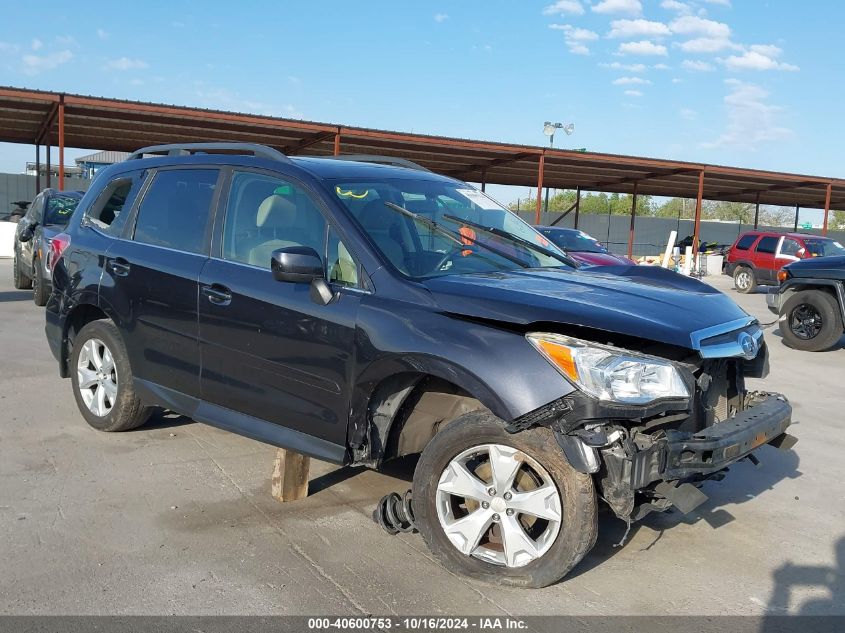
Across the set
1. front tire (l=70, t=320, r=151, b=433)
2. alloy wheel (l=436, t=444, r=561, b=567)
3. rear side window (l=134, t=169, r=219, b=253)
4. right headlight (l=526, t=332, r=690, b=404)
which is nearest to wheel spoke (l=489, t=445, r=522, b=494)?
alloy wheel (l=436, t=444, r=561, b=567)

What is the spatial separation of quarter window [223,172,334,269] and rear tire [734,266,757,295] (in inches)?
804

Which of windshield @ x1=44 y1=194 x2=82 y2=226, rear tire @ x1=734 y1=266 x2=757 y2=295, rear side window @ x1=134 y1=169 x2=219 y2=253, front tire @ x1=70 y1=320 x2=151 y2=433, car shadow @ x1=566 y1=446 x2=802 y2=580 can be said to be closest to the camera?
car shadow @ x1=566 y1=446 x2=802 y2=580

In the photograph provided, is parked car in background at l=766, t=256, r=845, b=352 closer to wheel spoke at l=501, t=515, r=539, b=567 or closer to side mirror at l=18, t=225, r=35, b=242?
wheel spoke at l=501, t=515, r=539, b=567

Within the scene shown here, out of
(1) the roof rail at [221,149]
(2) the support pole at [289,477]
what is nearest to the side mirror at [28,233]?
(1) the roof rail at [221,149]

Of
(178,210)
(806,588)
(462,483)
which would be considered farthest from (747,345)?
(178,210)

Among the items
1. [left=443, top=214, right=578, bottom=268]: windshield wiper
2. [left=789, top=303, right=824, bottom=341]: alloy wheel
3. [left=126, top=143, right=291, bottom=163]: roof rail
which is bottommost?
[left=789, top=303, right=824, bottom=341]: alloy wheel

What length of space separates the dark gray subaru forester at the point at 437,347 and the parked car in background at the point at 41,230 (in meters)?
7.08

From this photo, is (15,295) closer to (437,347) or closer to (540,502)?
(437,347)

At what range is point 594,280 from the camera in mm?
4043

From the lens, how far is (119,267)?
5.12 meters

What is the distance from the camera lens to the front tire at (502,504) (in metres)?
3.32

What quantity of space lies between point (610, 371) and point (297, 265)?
5.04 feet

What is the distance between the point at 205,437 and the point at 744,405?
3.57 metres

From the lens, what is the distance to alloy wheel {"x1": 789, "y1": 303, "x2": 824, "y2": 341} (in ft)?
35.1
